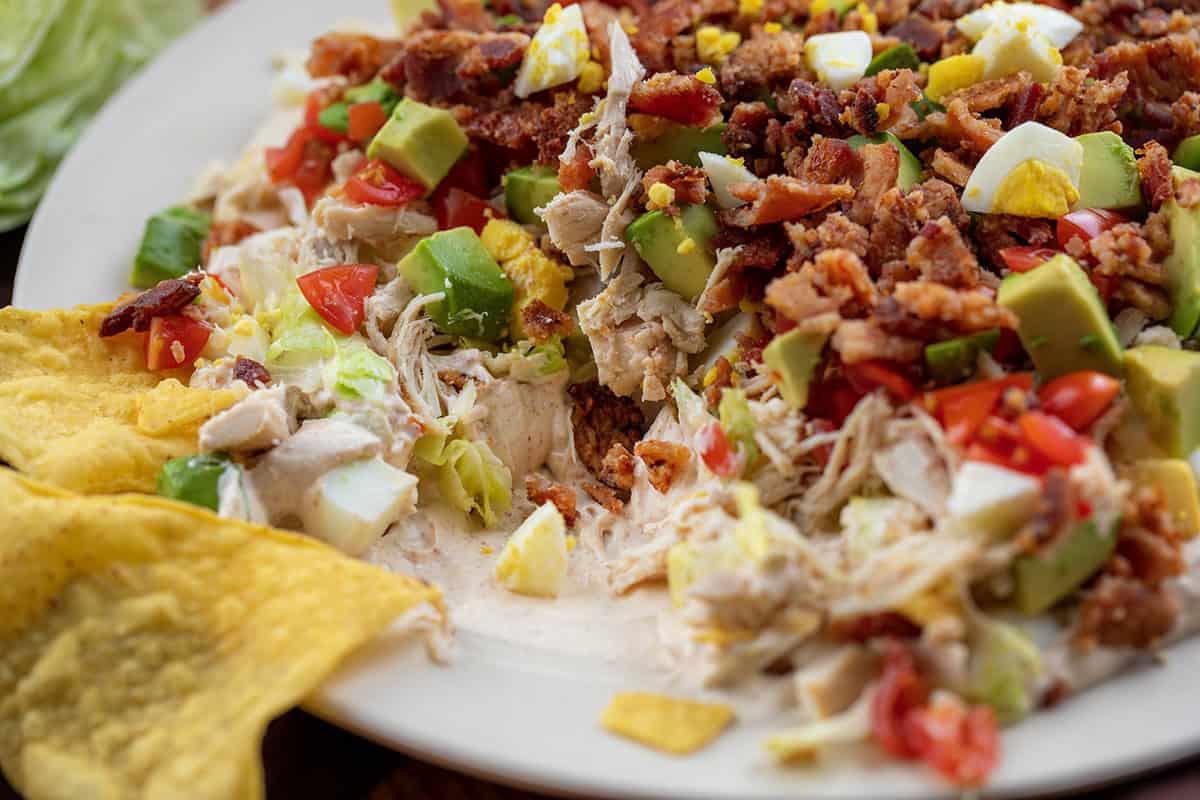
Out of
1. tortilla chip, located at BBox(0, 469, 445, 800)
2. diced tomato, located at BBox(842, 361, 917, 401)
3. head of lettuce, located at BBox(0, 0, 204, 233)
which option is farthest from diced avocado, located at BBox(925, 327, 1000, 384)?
head of lettuce, located at BBox(0, 0, 204, 233)

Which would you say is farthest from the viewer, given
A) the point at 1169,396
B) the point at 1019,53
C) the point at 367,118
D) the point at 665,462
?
the point at 367,118

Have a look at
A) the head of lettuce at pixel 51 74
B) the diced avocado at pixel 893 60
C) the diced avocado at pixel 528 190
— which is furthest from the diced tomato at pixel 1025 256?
the head of lettuce at pixel 51 74

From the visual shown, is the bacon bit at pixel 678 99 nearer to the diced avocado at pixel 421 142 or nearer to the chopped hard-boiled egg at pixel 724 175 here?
the chopped hard-boiled egg at pixel 724 175

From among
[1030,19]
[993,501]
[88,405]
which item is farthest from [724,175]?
[88,405]

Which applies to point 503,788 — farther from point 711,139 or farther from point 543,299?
point 711,139

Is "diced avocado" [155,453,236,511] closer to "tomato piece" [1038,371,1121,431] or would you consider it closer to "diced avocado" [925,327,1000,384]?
"diced avocado" [925,327,1000,384]

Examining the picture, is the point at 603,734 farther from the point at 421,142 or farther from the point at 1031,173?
the point at 421,142

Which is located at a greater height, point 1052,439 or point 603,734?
point 1052,439
